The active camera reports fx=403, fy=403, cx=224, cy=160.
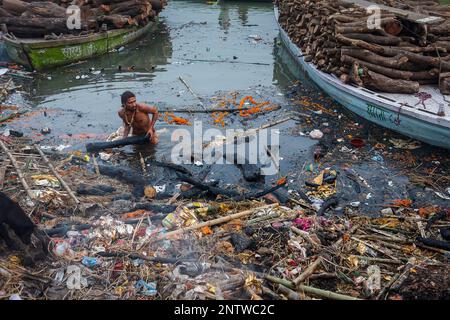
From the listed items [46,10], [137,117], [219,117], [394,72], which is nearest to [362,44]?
[394,72]

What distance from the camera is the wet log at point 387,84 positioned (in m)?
8.98

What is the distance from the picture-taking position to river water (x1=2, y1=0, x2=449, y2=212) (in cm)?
772

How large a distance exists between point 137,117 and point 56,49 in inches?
259

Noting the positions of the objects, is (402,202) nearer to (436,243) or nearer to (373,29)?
(436,243)

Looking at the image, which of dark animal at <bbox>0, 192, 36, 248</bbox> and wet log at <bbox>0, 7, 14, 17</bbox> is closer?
dark animal at <bbox>0, 192, 36, 248</bbox>

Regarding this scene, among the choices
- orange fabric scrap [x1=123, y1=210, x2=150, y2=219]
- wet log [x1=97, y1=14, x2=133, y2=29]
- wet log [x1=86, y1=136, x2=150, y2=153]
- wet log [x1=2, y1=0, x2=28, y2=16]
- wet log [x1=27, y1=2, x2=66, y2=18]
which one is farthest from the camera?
wet log [x1=97, y1=14, x2=133, y2=29]

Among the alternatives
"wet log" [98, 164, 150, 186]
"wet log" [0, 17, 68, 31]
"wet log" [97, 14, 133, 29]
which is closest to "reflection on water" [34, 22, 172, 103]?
"wet log" [97, 14, 133, 29]

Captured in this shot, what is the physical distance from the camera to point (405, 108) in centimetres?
812

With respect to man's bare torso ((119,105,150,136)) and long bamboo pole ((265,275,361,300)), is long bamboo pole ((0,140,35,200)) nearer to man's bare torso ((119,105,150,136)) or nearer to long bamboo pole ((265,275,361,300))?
man's bare torso ((119,105,150,136))

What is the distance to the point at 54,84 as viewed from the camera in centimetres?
1236

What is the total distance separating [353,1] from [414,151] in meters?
6.05

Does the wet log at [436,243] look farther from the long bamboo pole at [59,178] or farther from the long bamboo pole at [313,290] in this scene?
the long bamboo pole at [59,178]

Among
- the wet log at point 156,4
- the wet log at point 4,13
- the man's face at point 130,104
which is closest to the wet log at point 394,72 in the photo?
the man's face at point 130,104

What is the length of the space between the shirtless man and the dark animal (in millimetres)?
3543
